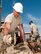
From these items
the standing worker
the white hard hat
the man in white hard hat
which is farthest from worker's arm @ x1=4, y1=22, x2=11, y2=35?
the standing worker

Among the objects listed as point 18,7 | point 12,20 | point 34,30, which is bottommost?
point 34,30

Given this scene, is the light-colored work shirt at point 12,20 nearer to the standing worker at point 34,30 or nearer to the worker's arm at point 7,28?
the worker's arm at point 7,28

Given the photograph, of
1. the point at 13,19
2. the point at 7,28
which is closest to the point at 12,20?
the point at 13,19

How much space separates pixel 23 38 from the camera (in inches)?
111

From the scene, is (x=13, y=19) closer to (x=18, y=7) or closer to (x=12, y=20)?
(x=12, y=20)

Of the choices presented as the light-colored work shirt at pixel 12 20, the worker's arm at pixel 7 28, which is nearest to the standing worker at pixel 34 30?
the light-colored work shirt at pixel 12 20

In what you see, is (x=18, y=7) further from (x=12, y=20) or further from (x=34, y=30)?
(x=34, y=30)

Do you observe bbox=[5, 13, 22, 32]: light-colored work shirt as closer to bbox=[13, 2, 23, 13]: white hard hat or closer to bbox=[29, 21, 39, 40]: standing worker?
bbox=[13, 2, 23, 13]: white hard hat

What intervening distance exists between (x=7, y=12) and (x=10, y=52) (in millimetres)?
699

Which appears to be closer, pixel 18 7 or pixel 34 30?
pixel 18 7

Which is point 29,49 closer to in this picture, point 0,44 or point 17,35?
point 17,35

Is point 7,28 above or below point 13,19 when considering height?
below

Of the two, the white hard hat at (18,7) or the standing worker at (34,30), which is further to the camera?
the standing worker at (34,30)

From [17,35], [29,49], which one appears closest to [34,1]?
[17,35]
